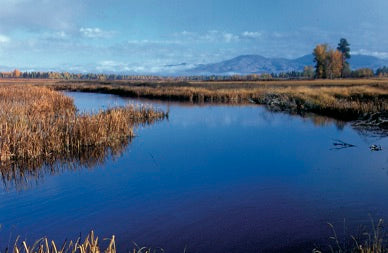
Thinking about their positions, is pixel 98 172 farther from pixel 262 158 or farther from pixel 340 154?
pixel 340 154

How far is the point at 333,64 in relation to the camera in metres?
102

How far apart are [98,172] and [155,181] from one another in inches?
101

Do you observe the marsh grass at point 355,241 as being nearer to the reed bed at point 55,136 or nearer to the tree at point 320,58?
the reed bed at point 55,136

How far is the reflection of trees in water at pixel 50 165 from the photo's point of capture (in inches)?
471

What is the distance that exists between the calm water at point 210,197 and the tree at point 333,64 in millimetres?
89509

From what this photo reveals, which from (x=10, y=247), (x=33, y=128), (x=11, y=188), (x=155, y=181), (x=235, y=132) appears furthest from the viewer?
(x=235, y=132)

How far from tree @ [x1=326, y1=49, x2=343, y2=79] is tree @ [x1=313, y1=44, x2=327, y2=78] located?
1.62 metres

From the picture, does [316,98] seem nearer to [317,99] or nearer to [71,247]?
[317,99]

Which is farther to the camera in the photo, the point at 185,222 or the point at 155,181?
the point at 155,181

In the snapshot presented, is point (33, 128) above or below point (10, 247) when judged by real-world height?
above

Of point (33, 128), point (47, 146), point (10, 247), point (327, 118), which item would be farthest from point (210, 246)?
point (327, 118)

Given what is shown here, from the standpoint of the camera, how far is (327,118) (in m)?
27.3

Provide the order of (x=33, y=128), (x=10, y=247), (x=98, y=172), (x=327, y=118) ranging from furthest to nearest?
1. (x=327, y=118)
2. (x=33, y=128)
3. (x=98, y=172)
4. (x=10, y=247)

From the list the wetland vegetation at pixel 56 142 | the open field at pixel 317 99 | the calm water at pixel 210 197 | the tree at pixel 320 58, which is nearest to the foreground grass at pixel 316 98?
the open field at pixel 317 99
